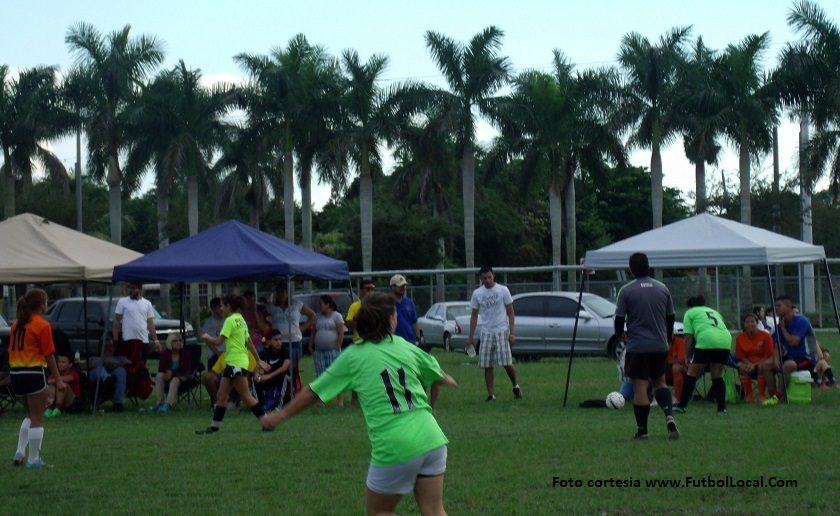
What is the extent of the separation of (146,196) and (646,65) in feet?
190

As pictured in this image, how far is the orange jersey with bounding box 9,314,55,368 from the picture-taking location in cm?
998

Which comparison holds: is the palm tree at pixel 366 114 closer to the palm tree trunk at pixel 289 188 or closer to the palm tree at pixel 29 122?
the palm tree trunk at pixel 289 188

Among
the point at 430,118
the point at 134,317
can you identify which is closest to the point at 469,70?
the point at 430,118

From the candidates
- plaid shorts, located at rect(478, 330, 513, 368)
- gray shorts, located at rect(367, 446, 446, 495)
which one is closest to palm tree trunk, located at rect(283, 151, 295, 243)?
plaid shorts, located at rect(478, 330, 513, 368)

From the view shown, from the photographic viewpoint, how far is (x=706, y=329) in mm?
13352

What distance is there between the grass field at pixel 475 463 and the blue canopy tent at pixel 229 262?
6.62 ft

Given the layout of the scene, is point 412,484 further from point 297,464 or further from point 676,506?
point 297,464

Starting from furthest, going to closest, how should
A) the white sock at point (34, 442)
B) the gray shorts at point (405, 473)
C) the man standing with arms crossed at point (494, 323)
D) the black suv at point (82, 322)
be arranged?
the black suv at point (82, 322) < the man standing with arms crossed at point (494, 323) < the white sock at point (34, 442) < the gray shorts at point (405, 473)

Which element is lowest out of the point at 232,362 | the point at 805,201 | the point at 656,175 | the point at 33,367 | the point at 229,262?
the point at 232,362

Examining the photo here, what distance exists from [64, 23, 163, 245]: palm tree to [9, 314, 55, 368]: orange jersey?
36.1 meters

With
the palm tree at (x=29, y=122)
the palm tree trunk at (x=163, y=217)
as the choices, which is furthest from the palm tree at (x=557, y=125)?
the palm tree at (x=29, y=122)

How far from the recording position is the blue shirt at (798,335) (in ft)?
48.0

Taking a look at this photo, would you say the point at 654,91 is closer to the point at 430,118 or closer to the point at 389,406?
the point at 430,118

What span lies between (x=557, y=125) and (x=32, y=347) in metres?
36.5
